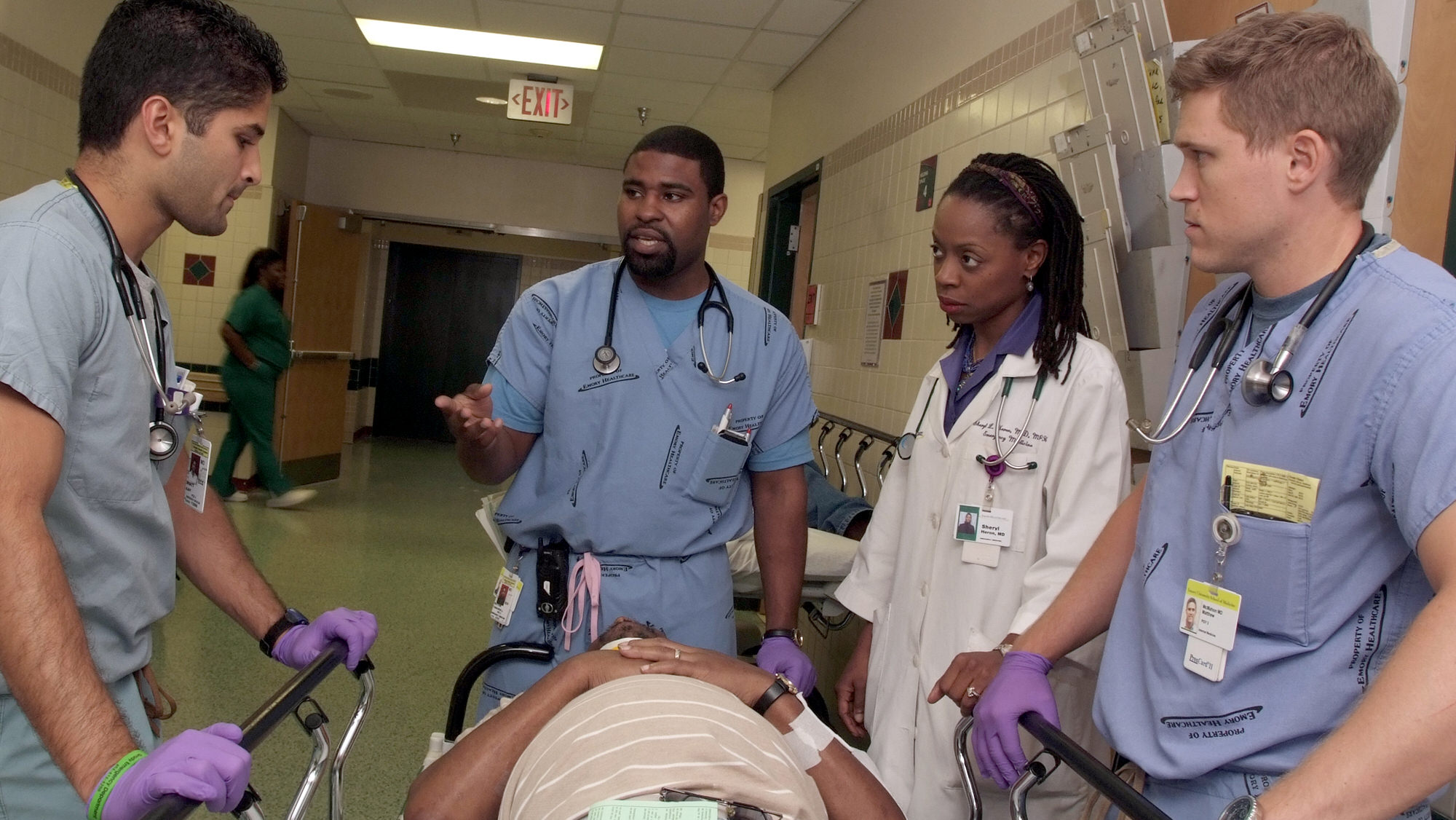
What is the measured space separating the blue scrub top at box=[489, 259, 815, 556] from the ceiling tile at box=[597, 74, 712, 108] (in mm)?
4502

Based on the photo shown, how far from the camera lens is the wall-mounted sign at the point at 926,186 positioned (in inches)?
146

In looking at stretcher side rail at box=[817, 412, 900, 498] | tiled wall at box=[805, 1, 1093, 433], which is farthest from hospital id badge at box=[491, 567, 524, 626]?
tiled wall at box=[805, 1, 1093, 433]

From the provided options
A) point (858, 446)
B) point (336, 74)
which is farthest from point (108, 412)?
point (336, 74)

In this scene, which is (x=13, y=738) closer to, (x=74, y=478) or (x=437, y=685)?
(x=74, y=478)

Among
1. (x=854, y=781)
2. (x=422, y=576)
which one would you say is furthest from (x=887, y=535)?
(x=422, y=576)

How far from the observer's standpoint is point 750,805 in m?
1.25

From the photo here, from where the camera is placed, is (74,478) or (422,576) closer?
(74,478)

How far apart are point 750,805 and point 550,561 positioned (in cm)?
83

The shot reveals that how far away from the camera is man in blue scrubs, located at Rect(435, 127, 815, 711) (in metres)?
1.96

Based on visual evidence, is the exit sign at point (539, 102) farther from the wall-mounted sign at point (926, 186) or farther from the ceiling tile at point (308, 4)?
the wall-mounted sign at point (926, 186)

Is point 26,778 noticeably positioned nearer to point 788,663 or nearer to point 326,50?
point 788,663

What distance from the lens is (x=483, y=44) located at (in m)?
5.85

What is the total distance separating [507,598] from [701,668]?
570mm

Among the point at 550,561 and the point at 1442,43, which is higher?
the point at 1442,43
